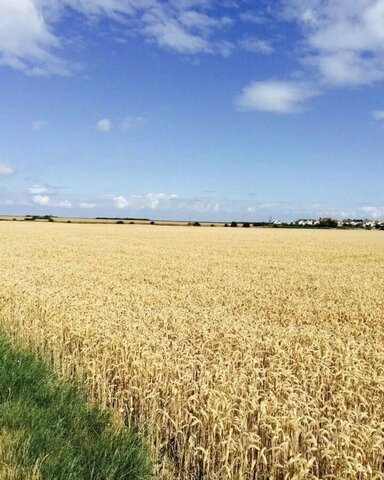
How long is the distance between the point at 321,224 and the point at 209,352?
150441 millimetres

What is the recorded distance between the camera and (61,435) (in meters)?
5.18

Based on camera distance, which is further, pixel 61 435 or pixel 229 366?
pixel 229 366

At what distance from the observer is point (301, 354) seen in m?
7.89

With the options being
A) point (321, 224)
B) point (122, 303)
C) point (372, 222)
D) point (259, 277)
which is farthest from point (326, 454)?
point (372, 222)

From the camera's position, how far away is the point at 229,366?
6918 mm

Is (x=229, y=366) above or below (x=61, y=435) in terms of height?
above

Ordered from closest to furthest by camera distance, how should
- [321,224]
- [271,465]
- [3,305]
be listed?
[271,465], [3,305], [321,224]

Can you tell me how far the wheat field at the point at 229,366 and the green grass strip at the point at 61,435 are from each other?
0.35m

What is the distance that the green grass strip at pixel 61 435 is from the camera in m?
4.45

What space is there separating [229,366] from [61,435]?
2.60m

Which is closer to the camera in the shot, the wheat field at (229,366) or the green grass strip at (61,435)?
the green grass strip at (61,435)

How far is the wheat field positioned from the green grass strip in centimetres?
35

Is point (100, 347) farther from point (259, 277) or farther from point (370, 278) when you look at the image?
point (370, 278)

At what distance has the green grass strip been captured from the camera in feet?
14.6
